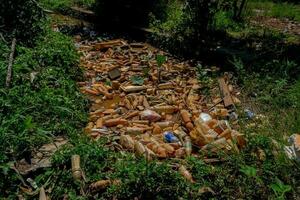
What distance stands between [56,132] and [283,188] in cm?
209

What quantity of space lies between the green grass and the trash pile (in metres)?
3.65

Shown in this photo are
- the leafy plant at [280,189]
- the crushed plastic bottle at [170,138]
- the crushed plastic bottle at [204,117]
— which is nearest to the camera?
the leafy plant at [280,189]

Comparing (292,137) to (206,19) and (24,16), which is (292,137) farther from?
(24,16)

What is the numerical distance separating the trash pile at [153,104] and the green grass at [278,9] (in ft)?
12.0

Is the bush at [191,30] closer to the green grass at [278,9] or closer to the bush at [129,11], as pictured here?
the bush at [129,11]

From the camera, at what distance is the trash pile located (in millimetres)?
3795

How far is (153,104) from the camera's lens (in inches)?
188

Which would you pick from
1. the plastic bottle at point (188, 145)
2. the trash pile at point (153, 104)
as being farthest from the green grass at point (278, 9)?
the plastic bottle at point (188, 145)

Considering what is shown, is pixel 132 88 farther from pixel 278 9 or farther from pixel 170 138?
pixel 278 9

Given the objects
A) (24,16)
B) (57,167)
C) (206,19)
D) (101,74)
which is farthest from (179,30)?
(57,167)

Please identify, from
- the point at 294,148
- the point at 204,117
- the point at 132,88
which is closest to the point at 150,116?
the point at 204,117

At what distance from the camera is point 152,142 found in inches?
149

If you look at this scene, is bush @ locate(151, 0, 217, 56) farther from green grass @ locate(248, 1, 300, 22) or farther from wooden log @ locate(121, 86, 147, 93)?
green grass @ locate(248, 1, 300, 22)

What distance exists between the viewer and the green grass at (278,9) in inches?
352
